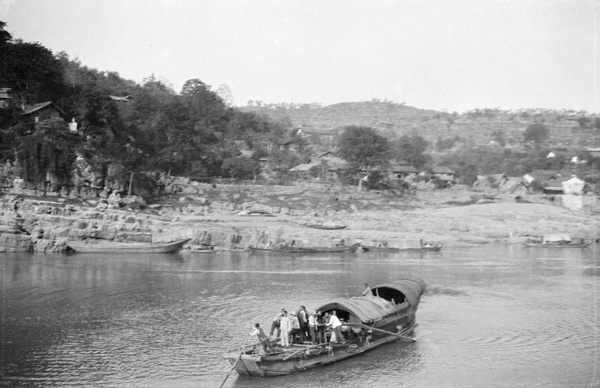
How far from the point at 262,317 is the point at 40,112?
46.0 metres

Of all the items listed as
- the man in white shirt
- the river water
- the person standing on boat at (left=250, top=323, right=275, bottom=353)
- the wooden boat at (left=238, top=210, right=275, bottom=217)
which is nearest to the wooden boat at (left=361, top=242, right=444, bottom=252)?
the river water

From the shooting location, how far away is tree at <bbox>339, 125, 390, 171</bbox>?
81.7 metres

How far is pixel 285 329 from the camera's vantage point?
22.2 meters

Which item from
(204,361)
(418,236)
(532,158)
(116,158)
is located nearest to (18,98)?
(116,158)

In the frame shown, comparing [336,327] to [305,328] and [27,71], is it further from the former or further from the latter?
[27,71]

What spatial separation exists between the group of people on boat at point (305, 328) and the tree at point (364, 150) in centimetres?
5927

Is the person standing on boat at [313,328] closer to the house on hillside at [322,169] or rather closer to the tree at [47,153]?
the tree at [47,153]

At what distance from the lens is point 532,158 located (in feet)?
364

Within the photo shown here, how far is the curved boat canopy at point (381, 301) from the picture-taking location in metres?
24.1

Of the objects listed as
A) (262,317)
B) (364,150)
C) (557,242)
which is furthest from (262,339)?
(364,150)

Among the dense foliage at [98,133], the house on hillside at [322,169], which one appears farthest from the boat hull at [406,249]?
the house on hillside at [322,169]

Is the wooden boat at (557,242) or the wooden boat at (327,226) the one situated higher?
the wooden boat at (327,226)

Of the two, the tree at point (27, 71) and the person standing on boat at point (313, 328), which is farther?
the tree at point (27, 71)

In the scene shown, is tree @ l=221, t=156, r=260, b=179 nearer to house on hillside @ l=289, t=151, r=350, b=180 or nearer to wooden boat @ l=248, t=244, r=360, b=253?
house on hillside @ l=289, t=151, r=350, b=180
